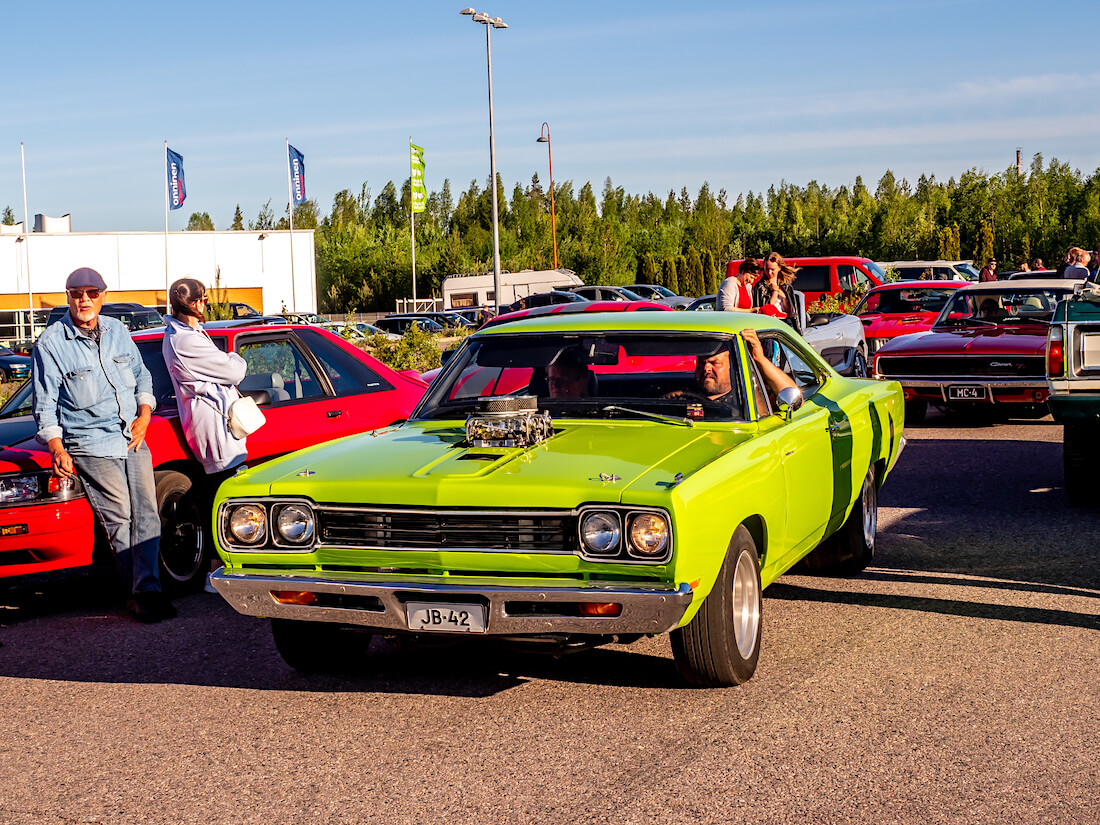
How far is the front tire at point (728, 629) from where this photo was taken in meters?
5.12

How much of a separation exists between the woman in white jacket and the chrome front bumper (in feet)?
7.94

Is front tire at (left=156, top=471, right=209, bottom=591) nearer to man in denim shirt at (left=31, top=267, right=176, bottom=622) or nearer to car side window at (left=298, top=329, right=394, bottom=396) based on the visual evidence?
man in denim shirt at (left=31, top=267, right=176, bottom=622)

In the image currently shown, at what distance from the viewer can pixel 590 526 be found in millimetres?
4906

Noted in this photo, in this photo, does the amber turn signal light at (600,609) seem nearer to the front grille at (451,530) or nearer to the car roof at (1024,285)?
the front grille at (451,530)

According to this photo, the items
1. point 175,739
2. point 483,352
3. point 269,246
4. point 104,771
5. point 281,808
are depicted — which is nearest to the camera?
point 281,808

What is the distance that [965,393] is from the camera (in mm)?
14312

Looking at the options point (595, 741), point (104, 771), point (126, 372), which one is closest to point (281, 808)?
point (104, 771)

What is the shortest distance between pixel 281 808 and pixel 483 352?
294 centimetres

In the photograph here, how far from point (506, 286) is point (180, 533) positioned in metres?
54.5

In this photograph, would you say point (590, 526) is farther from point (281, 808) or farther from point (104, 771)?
point (104, 771)

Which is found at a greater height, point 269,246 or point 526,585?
point 269,246

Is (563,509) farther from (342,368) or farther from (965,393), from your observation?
(965,393)

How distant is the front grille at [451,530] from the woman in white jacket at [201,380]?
2.55 meters

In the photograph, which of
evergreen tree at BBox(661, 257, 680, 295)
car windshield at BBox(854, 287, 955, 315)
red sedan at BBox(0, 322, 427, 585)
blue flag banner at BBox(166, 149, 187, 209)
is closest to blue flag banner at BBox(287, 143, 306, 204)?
blue flag banner at BBox(166, 149, 187, 209)
